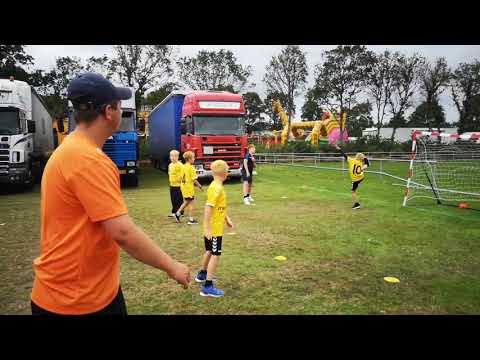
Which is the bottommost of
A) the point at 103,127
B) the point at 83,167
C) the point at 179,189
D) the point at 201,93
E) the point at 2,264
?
the point at 2,264

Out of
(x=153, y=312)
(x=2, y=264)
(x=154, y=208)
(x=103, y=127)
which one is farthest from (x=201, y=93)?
(x=103, y=127)

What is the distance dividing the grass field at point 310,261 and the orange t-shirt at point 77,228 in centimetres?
247

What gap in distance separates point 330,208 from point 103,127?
964 cm

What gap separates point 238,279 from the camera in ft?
17.0

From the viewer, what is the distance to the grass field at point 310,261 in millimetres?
4375

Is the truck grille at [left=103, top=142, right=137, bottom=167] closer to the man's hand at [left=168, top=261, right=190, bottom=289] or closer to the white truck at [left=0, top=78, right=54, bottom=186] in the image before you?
the white truck at [left=0, top=78, right=54, bottom=186]

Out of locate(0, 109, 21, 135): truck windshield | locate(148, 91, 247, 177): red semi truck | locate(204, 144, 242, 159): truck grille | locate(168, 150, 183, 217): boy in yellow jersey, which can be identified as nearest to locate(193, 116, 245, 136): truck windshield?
locate(148, 91, 247, 177): red semi truck

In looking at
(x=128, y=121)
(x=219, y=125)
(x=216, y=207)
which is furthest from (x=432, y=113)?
(x=216, y=207)

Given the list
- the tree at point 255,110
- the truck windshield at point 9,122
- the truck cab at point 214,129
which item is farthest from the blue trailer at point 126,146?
the tree at point 255,110

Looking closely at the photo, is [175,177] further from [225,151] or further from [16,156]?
[16,156]

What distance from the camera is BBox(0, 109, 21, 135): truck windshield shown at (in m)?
14.0

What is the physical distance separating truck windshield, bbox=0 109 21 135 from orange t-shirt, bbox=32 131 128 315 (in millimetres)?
14750

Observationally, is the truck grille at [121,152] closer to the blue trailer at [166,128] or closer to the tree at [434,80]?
the blue trailer at [166,128]
